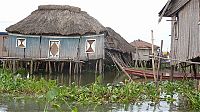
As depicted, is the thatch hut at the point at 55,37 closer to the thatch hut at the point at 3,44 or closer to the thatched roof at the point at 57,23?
the thatched roof at the point at 57,23

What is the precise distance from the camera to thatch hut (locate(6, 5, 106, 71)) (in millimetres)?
28266

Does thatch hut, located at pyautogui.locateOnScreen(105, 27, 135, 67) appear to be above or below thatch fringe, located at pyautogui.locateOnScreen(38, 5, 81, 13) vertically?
below

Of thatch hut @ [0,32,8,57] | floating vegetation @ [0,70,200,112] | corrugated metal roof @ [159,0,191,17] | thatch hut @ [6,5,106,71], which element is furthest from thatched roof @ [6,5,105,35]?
floating vegetation @ [0,70,200,112]

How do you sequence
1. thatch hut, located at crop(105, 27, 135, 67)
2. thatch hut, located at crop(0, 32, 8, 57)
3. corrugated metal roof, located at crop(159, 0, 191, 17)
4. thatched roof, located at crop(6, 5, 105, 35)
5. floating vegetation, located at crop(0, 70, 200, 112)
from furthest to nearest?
thatch hut, located at crop(105, 27, 135, 67) < thatch hut, located at crop(0, 32, 8, 57) < thatched roof, located at crop(6, 5, 105, 35) < corrugated metal roof, located at crop(159, 0, 191, 17) < floating vegetation, located at crop(0, 70, 200, 112)

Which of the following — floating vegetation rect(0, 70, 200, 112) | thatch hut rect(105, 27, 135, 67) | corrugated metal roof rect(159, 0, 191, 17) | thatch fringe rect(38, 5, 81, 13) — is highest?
thatch fringe rect(38, 5, 81, 13)

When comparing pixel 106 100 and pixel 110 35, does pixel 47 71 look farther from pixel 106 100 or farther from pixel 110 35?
pixel 106 100

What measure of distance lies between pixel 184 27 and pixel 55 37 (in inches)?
573

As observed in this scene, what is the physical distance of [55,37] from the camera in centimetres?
2875

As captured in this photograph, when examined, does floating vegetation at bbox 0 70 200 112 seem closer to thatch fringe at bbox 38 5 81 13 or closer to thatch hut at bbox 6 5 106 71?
thatch hut at bbox 6 5 106 71

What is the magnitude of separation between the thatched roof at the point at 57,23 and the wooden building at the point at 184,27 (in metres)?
11.1

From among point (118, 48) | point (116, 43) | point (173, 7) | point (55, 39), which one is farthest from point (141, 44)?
point (173, 7)

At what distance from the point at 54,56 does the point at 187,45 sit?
1541cm

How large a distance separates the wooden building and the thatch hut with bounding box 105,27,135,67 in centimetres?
1555

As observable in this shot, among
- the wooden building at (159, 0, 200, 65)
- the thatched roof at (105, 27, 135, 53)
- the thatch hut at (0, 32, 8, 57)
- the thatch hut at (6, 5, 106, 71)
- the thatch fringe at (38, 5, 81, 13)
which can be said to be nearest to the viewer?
the wooden building at (159, 0, 200, 65)
